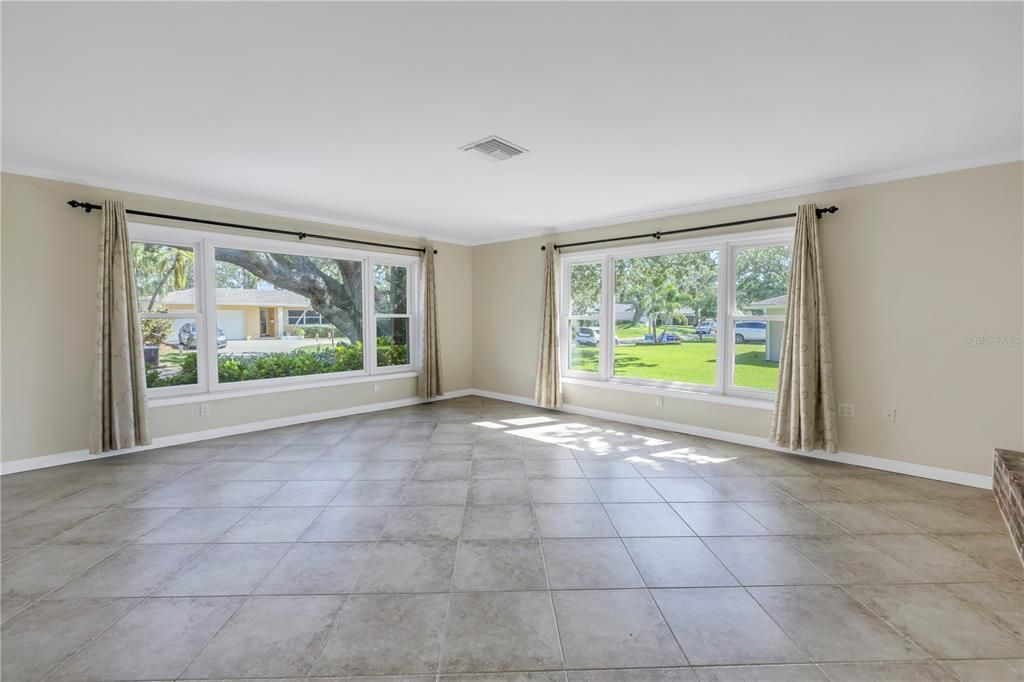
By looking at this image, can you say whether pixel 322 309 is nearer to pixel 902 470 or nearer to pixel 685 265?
pixel 685 265

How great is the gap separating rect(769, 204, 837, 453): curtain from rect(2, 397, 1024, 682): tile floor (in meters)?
Result: 0.33

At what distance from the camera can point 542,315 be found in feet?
20.1

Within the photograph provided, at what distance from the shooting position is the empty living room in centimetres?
181

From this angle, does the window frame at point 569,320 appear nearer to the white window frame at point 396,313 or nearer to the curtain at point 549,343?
the curtain at point 549,343

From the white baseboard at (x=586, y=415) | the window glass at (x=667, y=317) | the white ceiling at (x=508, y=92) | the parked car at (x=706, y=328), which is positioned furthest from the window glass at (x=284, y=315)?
the parked car at (x=706, y=328)

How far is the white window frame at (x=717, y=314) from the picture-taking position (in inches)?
178

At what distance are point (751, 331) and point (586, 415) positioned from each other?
7.47 ft

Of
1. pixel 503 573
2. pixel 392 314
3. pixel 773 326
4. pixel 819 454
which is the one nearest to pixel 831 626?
pixel 503 573

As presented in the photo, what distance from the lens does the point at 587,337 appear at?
6012 mm

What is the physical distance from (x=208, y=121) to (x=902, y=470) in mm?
5885

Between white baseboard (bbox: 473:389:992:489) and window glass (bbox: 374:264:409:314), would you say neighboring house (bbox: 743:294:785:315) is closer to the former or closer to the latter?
white baseboard (bbox: 473:389:992:489)

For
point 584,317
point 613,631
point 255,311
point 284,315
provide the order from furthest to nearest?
point 584,317, point 284,315, point 255,311, point 613,631

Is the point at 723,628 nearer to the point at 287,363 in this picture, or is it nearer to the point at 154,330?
the point at 287,363

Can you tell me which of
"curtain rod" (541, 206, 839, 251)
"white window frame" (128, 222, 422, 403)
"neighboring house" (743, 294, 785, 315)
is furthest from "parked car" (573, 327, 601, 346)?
"white window frame" (128, 222, 422, 403)
